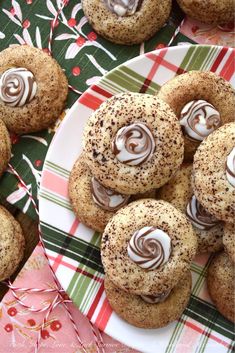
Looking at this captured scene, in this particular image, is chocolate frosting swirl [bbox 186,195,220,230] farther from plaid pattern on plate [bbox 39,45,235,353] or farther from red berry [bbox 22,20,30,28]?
red berry [bbox 22,20,30,28]

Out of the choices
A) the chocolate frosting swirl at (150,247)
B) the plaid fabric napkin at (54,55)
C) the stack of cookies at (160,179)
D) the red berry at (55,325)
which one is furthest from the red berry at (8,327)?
the chocolate frosting swirl at (150,247)

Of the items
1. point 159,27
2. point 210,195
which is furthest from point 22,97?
point 210,195

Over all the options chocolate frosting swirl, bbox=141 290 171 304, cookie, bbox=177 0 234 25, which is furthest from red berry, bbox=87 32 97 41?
chocolate frosting swirl, bbox=141 290 171 304

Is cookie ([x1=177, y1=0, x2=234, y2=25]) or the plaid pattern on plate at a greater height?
cookie ([x1=177, y1=0, x2=234, y2=25])

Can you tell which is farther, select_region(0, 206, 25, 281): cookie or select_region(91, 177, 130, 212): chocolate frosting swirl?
select_region(0, 206, 25, 281): cookie

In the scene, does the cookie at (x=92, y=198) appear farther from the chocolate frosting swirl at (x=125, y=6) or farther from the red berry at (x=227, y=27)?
the red berry at (x=227, y=27)

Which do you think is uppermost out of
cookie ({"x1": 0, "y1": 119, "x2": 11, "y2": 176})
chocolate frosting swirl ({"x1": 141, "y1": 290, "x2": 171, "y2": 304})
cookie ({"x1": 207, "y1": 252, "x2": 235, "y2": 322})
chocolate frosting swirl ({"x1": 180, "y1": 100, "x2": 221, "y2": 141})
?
chocolate frosting swirl ({"x1": 180, "y1": 100, "x2": 221, "y2": 141})

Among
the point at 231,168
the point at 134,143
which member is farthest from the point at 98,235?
the point at 231,168
